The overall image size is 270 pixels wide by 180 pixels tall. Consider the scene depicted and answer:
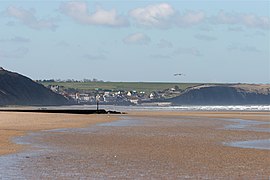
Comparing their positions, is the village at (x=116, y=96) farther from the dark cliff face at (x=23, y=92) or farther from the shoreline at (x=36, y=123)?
the shoreline at (x=36, y=123)

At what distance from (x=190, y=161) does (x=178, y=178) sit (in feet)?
10.9

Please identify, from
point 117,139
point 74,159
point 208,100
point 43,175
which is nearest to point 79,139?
point 117,139

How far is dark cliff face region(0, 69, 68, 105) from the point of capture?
456 feet

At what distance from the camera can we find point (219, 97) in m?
188

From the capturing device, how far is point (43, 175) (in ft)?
48.6

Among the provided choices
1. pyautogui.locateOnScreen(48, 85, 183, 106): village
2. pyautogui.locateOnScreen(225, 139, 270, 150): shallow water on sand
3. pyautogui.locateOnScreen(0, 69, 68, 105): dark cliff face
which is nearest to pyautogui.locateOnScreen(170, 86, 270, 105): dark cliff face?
pyautogui.locateOnScreen(48, 85, 183, 106): village

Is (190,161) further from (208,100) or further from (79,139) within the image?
(208,100)

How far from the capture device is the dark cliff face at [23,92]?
139m

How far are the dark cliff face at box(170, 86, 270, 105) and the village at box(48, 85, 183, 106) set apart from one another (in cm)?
645

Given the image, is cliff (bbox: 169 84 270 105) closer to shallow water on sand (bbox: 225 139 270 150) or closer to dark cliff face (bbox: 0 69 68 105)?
dark cliff face (bbox: 0 69 68 105)

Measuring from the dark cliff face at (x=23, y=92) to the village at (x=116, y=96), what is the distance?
1416 cm

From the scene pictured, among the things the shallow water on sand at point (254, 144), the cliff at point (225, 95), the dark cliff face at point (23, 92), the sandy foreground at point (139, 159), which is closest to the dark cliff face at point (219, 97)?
the cliff at point (225, 95)

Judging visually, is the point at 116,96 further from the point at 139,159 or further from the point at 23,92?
the point at 139,159

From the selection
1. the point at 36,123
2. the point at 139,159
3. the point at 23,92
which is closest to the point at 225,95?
the point at 23,92
